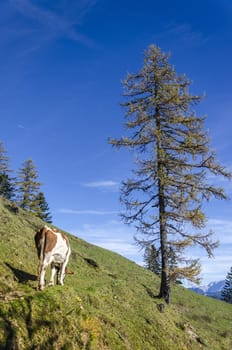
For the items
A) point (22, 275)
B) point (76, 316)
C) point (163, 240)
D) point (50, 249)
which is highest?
point (163, 240)

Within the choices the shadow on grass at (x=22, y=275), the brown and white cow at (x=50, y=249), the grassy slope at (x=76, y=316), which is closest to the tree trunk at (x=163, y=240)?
the grassy slope at (x=76, y=316)

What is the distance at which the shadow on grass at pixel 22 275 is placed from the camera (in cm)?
1112

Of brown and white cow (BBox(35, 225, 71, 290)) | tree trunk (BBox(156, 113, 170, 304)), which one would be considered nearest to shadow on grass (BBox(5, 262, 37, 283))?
brown and white cow (BBox(35, 225, 71, 290))

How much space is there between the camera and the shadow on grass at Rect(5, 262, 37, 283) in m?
11.1

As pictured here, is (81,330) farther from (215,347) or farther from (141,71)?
(141,71)

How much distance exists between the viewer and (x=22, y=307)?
837 cm

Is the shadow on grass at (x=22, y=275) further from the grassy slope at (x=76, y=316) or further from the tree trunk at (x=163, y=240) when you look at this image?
the tree trunk at (x=163, y=240)

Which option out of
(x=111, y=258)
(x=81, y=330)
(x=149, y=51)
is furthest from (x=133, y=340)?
(x=111, y=258)

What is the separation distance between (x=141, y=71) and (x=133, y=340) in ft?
49.2

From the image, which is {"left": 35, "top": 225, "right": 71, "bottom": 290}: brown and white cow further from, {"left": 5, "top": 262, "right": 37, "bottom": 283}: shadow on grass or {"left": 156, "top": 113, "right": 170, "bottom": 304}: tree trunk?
{"left": 156, "top": 113, "right": 170, "bottom": 304}: tree trunk

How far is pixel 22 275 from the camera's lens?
1161cm

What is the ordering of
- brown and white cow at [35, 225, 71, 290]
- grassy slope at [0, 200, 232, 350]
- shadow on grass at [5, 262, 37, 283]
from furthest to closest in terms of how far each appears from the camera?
shadow on grass at [5, 262, 37, 283]
brown and white cow at [35, 225, 71, 290]
grassy slope at [0, 200, 232, 350]

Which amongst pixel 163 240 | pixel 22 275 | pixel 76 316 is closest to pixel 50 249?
pixel 22 275

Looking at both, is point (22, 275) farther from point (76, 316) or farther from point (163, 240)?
point (163, 240)
